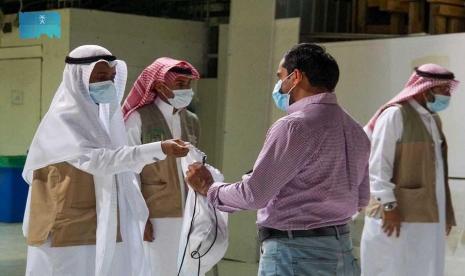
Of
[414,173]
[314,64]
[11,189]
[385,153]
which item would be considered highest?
Result: [314,64]

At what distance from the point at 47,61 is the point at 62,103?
5621mm

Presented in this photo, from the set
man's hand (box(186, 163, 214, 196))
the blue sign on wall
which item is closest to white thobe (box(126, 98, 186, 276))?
man's hand (box(186, 163, 214, 196))

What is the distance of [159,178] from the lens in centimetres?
423

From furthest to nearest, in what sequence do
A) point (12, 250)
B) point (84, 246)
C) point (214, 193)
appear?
point (12, 250)
point (84, 246)
point (214, 193)

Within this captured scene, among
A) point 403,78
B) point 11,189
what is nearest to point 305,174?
point 403,78

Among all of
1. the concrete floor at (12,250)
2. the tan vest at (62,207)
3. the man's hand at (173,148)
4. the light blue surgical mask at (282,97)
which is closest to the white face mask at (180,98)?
the man's hand at (173,148)

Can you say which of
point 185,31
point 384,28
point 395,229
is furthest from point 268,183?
point 185,31

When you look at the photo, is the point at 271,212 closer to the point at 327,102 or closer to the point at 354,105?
the point at 327,102

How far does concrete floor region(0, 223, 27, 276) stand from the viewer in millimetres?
6621

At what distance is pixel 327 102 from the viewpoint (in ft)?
9.64

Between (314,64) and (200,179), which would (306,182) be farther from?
(200,179)

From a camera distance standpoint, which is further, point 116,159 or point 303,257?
point 116,159

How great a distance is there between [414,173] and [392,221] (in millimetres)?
288

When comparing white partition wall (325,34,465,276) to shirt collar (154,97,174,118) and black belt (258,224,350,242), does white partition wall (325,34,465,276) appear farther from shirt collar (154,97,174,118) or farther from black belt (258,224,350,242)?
black belt (258,224,350,242)
